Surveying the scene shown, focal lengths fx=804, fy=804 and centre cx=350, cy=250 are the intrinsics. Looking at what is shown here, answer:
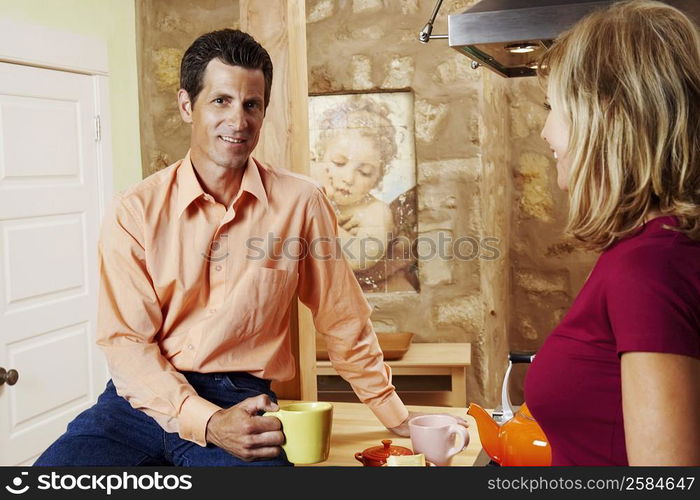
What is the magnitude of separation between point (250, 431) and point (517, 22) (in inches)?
33.8

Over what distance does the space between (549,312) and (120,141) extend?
6.67ft

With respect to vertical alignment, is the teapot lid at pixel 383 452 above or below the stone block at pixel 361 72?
below

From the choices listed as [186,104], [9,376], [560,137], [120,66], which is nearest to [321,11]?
[120,66]

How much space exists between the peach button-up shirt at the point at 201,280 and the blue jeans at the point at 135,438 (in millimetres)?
27

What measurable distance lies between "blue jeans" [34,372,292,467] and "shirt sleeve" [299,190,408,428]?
20cm

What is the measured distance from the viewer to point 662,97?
90 cm

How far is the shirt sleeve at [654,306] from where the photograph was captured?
81cm

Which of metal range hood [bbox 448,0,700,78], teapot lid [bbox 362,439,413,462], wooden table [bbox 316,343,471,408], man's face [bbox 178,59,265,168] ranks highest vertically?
metal range hood [bbox 448,0,700,78]

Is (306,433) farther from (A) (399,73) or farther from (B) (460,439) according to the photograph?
(A) (399,73)

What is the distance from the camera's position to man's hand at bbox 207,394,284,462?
1.33 m

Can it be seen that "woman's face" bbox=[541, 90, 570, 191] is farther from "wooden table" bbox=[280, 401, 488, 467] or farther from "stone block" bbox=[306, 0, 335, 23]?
"stone block" bbox=[306, 0, 335, 23]

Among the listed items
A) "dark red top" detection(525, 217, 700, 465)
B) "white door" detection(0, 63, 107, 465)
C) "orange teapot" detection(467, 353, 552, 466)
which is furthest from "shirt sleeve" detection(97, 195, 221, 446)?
"white door" detection(0, 63, 107, 465)

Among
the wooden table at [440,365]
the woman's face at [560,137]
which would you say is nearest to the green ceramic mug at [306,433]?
the woman's face at [560,137]

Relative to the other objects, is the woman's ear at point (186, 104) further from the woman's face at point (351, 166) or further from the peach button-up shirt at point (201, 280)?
the woman's face at point (351, 166)
